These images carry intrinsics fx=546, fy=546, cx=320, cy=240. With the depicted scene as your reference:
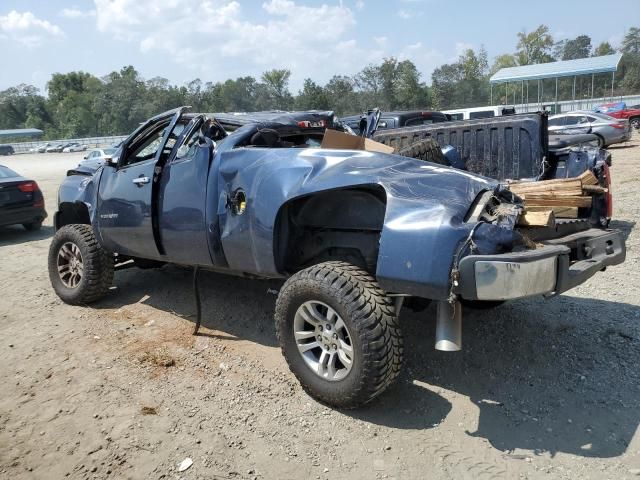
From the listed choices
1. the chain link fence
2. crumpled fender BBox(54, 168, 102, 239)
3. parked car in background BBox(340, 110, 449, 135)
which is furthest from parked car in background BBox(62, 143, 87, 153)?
crumpled fender BBox(54, 168, 102, 239)

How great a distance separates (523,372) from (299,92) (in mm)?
57934

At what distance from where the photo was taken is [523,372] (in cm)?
383

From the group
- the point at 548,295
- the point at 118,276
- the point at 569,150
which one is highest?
the point at 569,150

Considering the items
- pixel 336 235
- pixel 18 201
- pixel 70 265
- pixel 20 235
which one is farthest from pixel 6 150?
pixel 336 235

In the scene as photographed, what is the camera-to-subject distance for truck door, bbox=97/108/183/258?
484cm

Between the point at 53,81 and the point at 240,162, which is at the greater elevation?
the point at 53,81

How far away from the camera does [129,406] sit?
144 inches

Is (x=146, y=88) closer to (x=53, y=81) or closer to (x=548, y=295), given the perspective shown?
(x=53, y=81)

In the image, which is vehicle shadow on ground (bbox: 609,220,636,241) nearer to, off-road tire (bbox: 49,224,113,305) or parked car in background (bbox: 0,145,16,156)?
off-road tire (bbox: 49,224,113,305)

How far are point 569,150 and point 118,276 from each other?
5.55m

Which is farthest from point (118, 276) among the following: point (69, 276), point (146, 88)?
point (146, 88)

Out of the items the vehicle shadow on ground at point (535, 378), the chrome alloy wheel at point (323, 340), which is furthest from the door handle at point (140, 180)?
the vehicle shadow on ground at point (535, 378)

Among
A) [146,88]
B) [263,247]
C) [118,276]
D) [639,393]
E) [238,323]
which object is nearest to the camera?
[639,393]

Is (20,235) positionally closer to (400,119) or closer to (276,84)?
(400,119)
